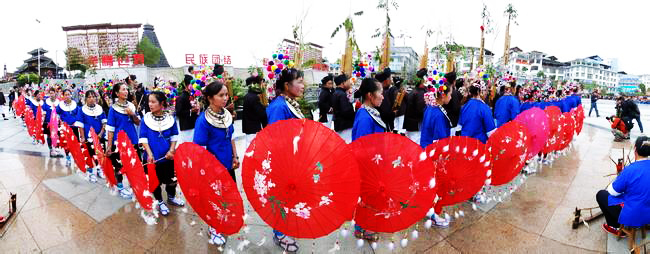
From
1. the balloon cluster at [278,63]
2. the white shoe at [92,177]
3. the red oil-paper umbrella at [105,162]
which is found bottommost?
the white shoe at [92,177]

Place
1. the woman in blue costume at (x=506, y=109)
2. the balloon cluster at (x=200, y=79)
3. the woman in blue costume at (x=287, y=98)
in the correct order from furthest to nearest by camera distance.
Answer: the woman in blue costume at (x=506, y=109)
the balloon cluster at (x=200, y=79)
the woman in blue costume at (x=287, y=98)

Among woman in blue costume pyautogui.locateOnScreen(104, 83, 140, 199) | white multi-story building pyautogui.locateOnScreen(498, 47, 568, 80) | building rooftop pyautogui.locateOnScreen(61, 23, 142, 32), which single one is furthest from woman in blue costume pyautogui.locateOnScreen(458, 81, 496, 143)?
white multi-story building pyautogui.locateOnScreen(498, 47, 568, 80)

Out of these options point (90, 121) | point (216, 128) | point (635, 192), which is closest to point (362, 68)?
point (216, 128)

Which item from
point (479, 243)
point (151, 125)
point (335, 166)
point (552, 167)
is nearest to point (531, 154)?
point (552, 167)

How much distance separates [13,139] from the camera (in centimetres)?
859

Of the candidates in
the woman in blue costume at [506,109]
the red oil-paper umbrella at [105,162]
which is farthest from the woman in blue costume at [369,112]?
the woman in blue costume at [506,109]

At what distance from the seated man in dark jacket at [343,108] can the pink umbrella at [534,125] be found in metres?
2.47

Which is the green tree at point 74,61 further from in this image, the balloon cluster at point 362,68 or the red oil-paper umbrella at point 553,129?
the red oil-paper umbrella at point 553,129

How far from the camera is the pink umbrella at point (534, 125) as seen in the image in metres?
4.56

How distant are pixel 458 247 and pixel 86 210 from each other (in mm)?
4210

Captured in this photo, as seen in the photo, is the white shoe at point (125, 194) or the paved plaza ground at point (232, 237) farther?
the white shoe at point (125, 194)

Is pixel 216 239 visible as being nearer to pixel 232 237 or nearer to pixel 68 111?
pixel 232 237

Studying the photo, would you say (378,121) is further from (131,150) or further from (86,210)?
(86,210)

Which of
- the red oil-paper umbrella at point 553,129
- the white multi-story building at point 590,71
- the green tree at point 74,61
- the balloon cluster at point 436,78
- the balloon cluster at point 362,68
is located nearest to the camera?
the balloon cluster at point 436,78
